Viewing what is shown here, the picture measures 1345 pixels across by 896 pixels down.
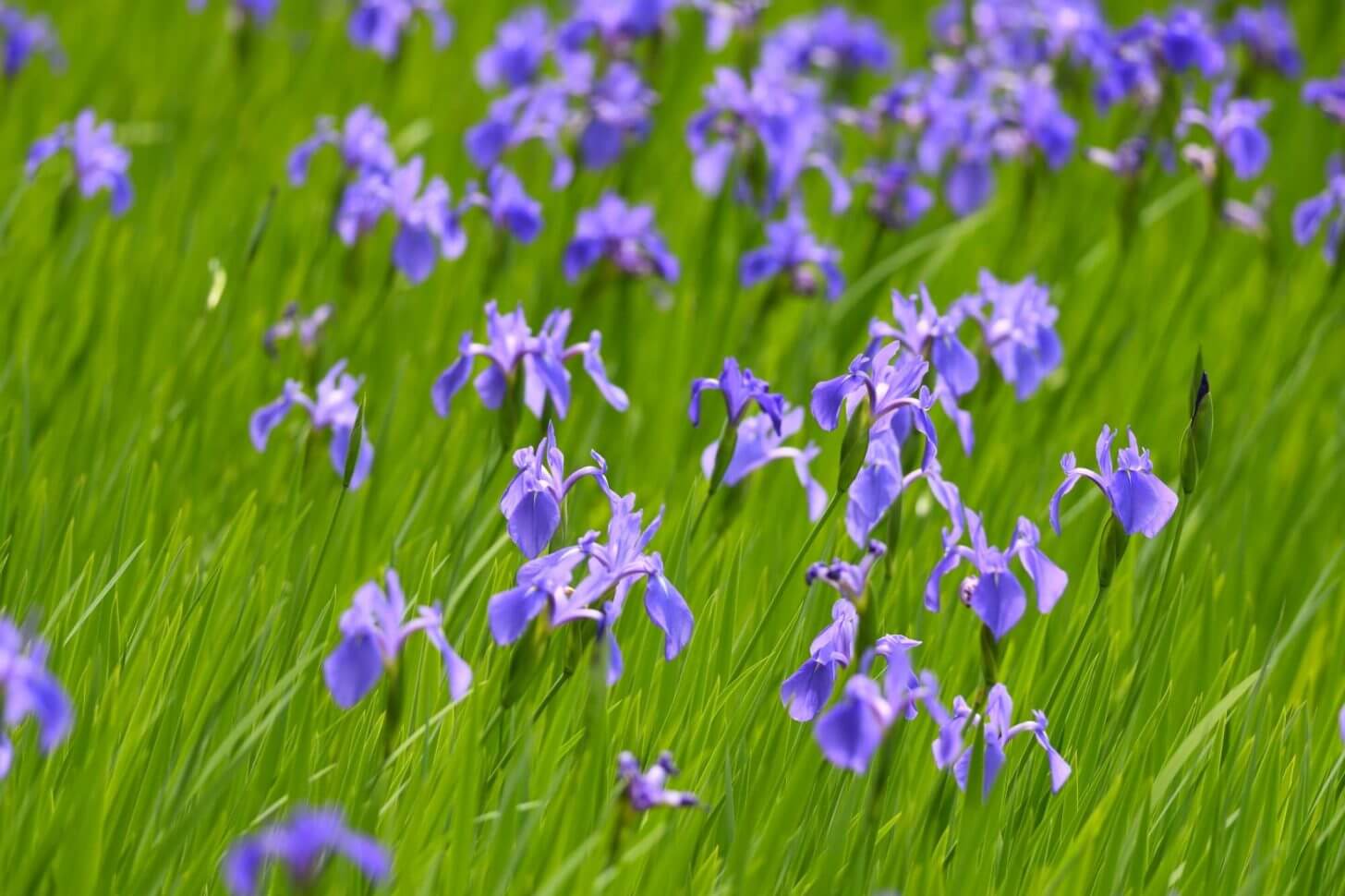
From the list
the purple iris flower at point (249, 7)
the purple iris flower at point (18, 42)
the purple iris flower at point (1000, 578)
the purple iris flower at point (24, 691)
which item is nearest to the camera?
the purple iris flower at point (24, 691)

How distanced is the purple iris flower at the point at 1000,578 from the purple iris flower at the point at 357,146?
1.74m

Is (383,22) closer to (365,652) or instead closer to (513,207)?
(513,207)

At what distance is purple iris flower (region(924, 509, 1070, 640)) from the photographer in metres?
1.70

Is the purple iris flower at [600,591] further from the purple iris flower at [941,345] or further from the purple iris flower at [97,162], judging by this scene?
the purple iris flower at [97,162]

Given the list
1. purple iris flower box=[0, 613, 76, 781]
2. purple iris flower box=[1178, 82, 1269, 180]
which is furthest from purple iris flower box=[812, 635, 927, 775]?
purple iris flower box=[1178, 82, 1269, 180]

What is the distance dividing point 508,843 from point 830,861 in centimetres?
39

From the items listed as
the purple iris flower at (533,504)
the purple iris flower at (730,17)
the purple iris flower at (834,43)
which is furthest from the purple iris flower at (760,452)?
the purple iris flower at (834,43)

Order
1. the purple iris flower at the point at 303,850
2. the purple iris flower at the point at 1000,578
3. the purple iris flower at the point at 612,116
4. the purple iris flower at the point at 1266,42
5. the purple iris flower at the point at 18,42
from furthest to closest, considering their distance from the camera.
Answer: the purple iris flower at the point at 1266,42 < the purple iris flower at the point at 18,42 < the purple iris flower at the point at 612,116 < the purple iris flower at the point at 1000,578 < the purple iris flower at the point at 303,850

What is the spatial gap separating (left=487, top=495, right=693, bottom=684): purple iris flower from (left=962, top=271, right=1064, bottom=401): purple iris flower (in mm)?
1200

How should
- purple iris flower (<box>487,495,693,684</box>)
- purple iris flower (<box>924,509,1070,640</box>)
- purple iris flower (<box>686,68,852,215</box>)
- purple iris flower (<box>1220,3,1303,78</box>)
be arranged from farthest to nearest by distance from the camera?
purple iris flower (<box>1220,3,1303,78</box>) → purple iris flower (<box>686,68,852,215</box>) → purple iris flower (<box>924,509,1070,640</box>) → purple iris flower (<box>487,495,693,684</box>)

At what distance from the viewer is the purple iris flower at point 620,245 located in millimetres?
3084

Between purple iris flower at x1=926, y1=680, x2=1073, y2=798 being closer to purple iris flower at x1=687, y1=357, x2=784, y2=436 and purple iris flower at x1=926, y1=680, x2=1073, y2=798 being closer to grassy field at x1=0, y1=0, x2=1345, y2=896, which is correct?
grassy field at x1=0, y1=0, x2=1345, y2=896

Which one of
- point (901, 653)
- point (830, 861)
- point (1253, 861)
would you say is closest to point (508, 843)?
point (830, 861)

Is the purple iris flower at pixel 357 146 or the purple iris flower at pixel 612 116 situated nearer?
the purple iris flower at pixel 357 146
